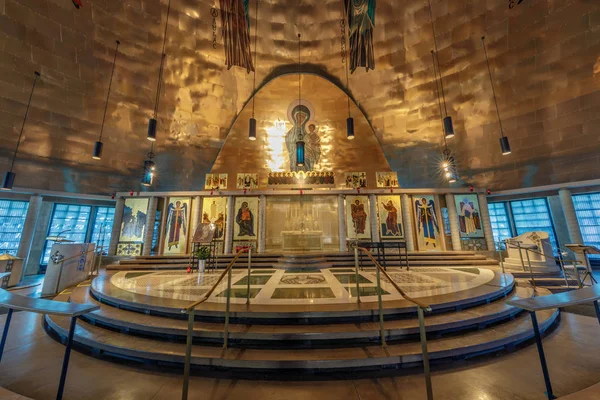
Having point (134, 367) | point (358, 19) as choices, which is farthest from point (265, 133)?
point (134, 367)

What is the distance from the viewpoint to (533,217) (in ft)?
35.8

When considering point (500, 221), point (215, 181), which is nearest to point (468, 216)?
point (500, 221)

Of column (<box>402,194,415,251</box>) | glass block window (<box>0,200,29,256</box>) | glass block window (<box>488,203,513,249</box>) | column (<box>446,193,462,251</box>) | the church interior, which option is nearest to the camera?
the church interior

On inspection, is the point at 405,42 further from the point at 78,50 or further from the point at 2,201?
the point at 2,201

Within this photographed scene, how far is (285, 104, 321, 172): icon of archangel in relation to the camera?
38.3ft

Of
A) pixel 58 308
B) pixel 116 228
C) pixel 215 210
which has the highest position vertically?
pixel 215 210

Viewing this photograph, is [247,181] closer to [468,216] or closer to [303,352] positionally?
[303,352]

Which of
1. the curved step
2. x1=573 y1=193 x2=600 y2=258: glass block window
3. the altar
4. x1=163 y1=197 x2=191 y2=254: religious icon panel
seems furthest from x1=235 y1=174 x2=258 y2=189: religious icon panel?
x1=573 y1=193 x2=600 y2=258: glass block window

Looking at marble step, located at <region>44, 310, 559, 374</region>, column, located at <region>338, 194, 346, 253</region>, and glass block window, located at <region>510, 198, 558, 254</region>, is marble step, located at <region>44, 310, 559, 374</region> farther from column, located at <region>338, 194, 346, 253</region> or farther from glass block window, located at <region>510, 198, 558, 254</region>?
glass block window, located at <region>510, 198, 558, 254</region>

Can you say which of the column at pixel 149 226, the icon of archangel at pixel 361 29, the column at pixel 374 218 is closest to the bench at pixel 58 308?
the column at pixel 149 226

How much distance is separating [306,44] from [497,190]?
1145cm

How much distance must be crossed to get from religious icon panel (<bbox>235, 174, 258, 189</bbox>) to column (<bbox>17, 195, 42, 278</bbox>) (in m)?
8.06

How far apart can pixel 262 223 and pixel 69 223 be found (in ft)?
31.0

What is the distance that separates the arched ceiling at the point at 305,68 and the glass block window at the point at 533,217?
96.5 inches
